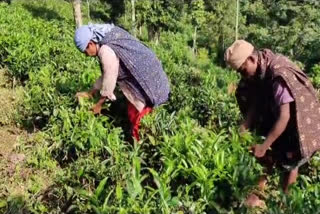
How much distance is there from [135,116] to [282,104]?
4.99 feet

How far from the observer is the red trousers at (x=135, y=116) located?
420 centimetres

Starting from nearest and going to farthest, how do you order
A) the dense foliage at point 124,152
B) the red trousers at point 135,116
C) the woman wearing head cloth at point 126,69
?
1. the dense foliage at point 124,152
2. the woman wearing head cloth at point 126,69
3. the red trousers at point 135,116

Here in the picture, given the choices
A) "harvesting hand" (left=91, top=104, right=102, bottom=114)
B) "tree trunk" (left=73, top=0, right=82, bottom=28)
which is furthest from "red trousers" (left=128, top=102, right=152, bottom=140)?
"tree trunk" (left=73, top=0, right=82, bottom=28)

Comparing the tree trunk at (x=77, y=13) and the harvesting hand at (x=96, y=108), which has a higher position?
the harvesting hand at (x=96, y=108)

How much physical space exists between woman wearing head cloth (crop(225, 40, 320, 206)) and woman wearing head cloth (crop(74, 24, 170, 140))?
3.09 feet

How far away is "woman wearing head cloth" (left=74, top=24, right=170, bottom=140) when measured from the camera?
4.02m

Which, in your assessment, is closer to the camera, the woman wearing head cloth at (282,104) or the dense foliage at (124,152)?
the dense foliage at (124,152)

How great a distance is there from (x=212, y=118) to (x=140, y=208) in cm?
348

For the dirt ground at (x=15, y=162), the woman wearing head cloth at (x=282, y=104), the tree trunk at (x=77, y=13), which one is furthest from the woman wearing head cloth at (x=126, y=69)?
the tree trunk at (x=77, y=13)

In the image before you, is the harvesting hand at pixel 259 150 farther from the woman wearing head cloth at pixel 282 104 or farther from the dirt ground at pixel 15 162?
the dirt ground at pixel 15 162

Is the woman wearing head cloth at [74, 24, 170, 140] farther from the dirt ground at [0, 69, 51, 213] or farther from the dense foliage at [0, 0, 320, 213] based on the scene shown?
the dirt ground at [0, 69, 51, 213]

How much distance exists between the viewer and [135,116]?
4.27 meters

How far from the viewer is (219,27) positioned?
3925cm

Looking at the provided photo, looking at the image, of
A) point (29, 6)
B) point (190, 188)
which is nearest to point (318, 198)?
point (190, 188)
